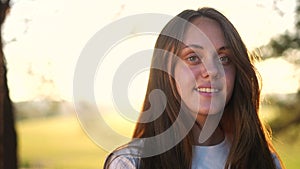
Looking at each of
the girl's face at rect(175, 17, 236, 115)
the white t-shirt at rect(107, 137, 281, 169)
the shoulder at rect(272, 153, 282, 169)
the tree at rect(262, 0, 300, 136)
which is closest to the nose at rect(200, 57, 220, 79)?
the girl's face at rect(175, 17, 236, 115)

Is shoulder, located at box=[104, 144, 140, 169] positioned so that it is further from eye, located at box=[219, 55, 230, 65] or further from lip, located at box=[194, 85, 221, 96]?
eye, located at box=[219, 55, 230, 65]

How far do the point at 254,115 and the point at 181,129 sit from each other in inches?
12.4

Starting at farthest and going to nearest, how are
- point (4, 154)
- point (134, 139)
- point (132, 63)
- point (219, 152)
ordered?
point (4, 154)
point (132, 63)
point (219, 152)
point (134, 139)

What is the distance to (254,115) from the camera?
2133mm

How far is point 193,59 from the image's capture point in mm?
1905

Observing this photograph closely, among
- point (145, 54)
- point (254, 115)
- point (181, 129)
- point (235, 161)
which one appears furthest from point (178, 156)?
point (145, 54)

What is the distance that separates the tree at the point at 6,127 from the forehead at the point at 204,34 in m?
1.94

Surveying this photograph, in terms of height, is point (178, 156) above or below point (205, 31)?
below

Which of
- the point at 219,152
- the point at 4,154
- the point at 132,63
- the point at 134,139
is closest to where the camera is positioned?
the point at 134,139

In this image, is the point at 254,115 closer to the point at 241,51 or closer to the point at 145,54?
the point at 241,51

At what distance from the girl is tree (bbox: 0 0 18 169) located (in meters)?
1.90

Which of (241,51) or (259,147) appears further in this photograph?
(259,147)

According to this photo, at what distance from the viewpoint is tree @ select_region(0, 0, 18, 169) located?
12.0 ft

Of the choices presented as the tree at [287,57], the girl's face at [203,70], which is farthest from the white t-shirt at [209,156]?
the tree at [287,57]
